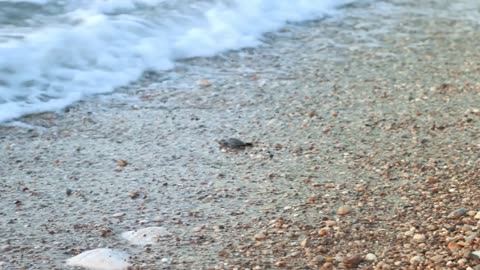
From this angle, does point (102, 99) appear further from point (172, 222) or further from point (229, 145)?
point (172, 222)

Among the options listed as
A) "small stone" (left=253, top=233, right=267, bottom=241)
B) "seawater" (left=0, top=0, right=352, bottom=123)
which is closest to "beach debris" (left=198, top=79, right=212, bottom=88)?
"seawater" (left=0, top=0, right=352, bottom=123)

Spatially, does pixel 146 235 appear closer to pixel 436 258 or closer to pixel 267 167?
pixel 267 167

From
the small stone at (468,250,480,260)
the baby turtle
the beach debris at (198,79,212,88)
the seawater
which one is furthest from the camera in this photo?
the beach debris at (198,79,212,88)

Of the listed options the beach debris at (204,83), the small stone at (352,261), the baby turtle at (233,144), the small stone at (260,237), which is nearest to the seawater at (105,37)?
the beach debris at (204,83)

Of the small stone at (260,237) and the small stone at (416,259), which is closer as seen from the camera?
the small stone at (416,259)

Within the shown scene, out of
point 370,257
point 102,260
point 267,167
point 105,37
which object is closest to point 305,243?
point 370,257

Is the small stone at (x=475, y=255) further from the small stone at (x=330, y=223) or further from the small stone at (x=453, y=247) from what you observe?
the small stone at (x=330, y=223)

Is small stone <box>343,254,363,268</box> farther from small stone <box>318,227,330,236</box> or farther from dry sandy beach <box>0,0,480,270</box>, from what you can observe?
small stone <box>318,227,330,236</box>
